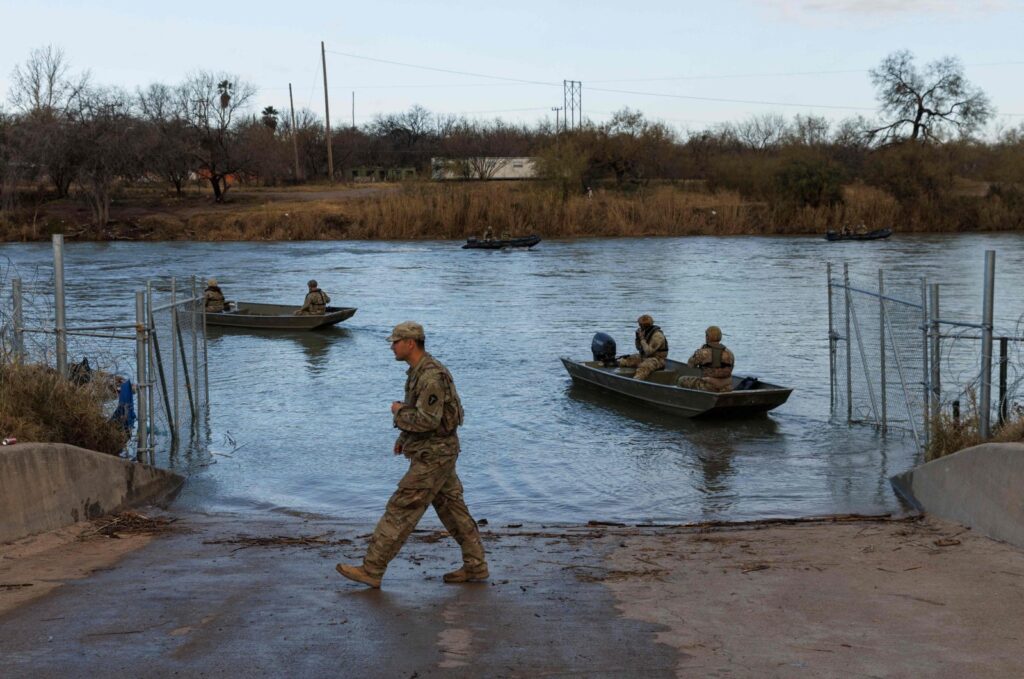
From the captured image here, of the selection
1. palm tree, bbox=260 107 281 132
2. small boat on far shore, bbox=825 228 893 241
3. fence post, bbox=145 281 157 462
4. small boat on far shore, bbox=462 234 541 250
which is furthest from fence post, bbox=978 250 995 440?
palm tree, bbox=260 107 281 132

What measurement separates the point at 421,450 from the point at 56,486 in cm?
334

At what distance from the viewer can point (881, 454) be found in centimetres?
1516

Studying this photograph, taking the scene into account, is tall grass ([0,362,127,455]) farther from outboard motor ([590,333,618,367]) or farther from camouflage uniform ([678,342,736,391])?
outboard motor ([590,333,618,367])

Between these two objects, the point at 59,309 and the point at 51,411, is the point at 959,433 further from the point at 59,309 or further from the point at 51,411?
the point at 59,309

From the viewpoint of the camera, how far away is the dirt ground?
5.79 meters

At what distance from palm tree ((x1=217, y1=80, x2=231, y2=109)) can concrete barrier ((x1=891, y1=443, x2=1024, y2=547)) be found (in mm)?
75323

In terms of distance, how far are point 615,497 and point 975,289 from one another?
29089 millimetres

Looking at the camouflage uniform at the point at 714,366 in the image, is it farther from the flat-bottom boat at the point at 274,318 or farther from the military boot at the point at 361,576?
the flat-bottom boat at the point at 274,318

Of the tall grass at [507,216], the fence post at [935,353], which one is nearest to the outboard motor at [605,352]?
the fence post at [935,353]

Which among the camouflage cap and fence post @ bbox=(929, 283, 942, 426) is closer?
the camouflage cap

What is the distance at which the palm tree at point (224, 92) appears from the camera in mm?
83088

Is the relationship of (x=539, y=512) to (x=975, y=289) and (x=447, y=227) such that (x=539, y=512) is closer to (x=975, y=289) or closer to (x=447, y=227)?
(x=975, y=289)

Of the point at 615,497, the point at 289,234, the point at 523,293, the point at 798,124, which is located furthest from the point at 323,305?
the point at 798,124

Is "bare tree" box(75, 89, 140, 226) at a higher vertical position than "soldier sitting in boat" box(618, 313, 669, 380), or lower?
higher
